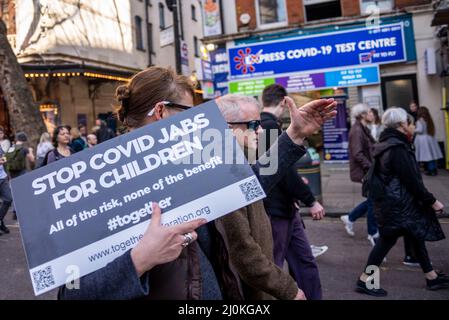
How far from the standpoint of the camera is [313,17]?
14.1 meters

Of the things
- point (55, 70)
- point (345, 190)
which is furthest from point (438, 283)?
point (55, 70)

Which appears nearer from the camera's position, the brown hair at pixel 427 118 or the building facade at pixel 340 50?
the brown hair at pixel 427 118

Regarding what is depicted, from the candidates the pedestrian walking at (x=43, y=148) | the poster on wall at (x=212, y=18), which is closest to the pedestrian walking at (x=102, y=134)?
the pedestrian walking at (x=43, y=148)

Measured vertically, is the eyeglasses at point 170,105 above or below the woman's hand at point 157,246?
above

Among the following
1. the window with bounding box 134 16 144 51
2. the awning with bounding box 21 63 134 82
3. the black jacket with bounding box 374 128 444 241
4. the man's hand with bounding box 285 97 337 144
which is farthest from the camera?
the window with bounding box 134 16 144 51

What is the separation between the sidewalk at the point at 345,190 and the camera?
7.59 metres

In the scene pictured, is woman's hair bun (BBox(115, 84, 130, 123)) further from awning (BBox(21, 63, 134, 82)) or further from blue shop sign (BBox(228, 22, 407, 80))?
awning (BBox(21, 63, 134, 82))

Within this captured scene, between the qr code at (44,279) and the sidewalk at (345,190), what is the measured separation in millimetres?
6574

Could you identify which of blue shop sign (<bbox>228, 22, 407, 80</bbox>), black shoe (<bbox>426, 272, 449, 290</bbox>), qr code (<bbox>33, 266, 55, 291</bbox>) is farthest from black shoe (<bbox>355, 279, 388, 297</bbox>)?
blue shop sign (<bbox>228, 22, 407, 80</bbox>)

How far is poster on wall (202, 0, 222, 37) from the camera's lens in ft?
47.1

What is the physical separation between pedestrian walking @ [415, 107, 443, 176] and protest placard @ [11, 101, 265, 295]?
1023cm

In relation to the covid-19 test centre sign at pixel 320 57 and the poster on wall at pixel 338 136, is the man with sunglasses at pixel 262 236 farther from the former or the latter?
the covid-19 test centre sign at pixel 320 57

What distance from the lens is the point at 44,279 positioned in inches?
49.0
